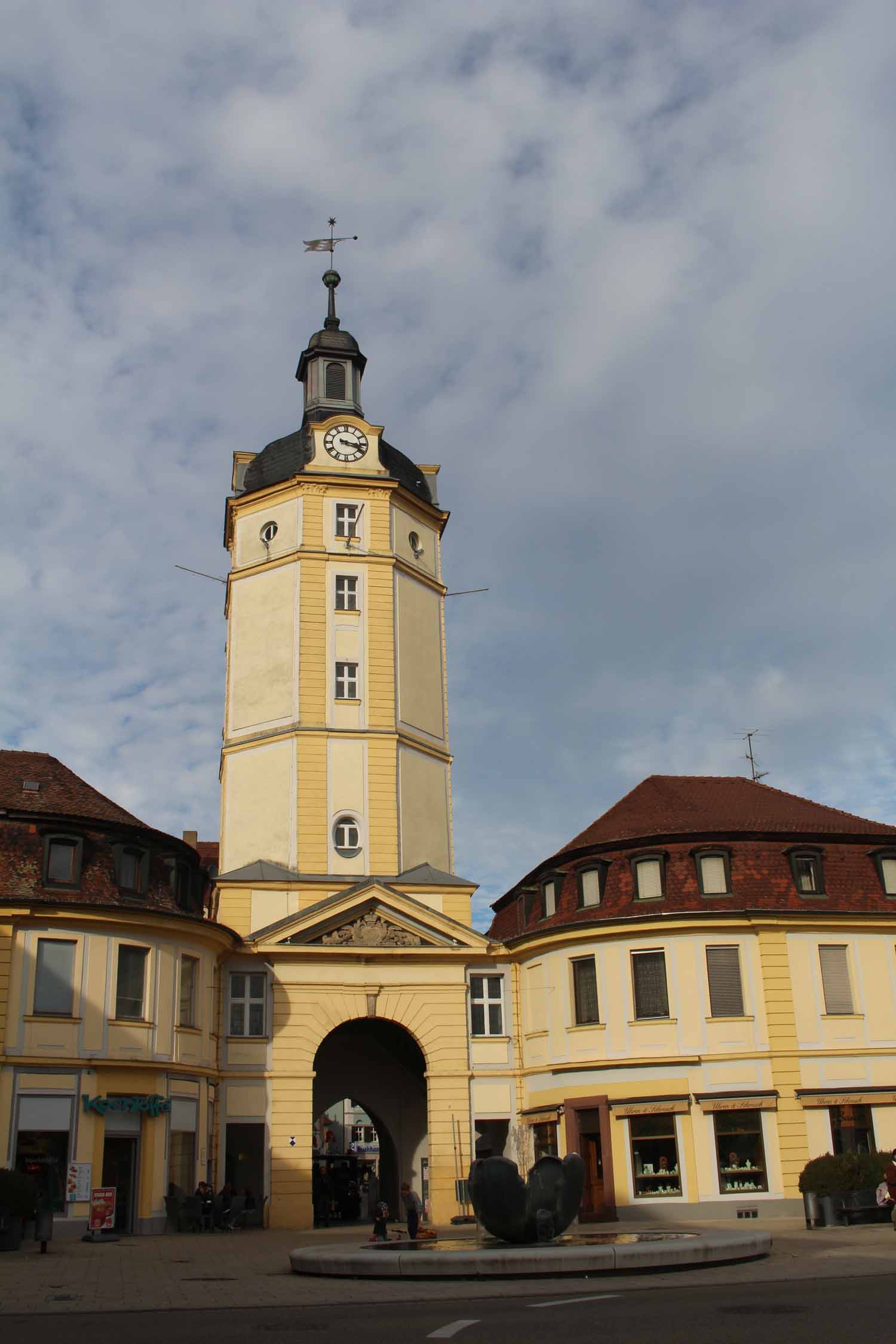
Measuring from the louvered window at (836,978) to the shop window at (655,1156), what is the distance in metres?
5.44

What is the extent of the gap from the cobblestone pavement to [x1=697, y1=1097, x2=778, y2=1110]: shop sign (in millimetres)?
6655

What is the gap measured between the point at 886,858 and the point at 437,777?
49.8 ft

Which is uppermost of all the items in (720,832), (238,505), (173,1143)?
(238,505)

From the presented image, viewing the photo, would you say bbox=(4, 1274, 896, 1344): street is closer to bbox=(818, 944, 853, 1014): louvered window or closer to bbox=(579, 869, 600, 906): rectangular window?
bbox=(818, 944, 853, 1014): louvered window

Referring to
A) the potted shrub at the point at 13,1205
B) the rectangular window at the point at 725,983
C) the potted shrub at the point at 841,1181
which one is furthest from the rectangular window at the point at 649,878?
the potted shrub at the point at 13,1205

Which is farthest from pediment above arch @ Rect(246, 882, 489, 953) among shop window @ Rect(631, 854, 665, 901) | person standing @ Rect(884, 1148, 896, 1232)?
person standing @ Rect(884, 1148, 896, 1232)

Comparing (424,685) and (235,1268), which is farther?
(424,685)

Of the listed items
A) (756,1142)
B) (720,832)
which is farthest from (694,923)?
(756,1142)

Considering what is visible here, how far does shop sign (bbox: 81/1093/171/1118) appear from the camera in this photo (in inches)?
1271

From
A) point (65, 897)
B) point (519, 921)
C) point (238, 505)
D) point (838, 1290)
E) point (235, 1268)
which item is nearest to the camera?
point (838, 1290)

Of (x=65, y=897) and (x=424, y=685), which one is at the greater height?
(x=424, y=685)

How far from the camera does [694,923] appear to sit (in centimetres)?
3628

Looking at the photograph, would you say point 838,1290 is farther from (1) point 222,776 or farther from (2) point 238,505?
(2) point 238,505

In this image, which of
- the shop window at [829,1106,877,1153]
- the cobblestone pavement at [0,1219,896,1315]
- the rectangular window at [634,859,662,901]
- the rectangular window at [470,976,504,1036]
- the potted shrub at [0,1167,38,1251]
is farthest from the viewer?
the rectangular window at [470,976,504,1036]
